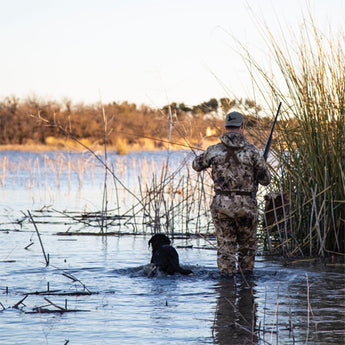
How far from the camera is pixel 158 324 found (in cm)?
549

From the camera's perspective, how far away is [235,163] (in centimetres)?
728

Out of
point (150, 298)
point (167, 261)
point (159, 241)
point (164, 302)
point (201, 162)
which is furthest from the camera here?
point (159, 241)

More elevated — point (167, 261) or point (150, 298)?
point (167, 261)

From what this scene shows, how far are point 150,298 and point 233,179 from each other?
154 centimetres

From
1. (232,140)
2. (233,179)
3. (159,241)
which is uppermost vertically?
(232,140)

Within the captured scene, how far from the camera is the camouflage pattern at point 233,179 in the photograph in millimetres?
7281

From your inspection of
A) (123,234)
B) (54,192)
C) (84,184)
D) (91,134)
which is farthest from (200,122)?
(91,134)

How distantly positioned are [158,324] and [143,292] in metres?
1.35

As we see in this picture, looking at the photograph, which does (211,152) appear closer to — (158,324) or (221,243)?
(221,243)

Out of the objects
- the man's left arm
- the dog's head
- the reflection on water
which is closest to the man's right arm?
the man's left arm

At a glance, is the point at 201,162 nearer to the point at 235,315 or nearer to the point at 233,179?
the point at 233,179

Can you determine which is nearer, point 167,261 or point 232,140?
point 232,140

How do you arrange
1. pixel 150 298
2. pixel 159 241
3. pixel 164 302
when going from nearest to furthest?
pixel 164 302, pixel 150 298, pixel 159 241

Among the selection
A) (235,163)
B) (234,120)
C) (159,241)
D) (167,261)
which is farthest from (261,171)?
(159,241)
